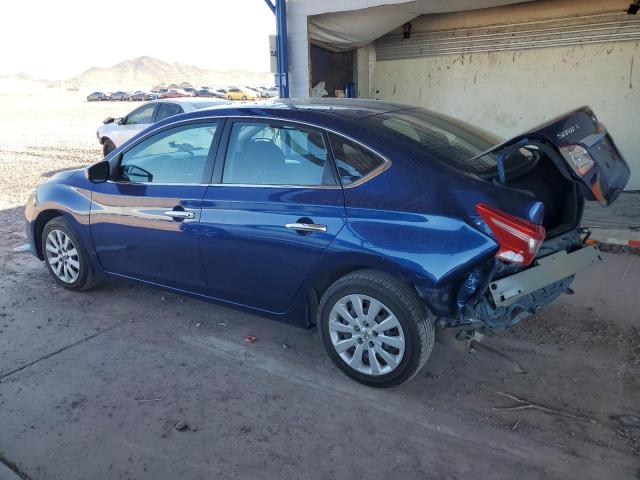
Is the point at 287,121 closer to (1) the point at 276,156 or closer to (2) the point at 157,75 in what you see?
(1) the point at 276,156

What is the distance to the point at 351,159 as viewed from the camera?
3.23 meters

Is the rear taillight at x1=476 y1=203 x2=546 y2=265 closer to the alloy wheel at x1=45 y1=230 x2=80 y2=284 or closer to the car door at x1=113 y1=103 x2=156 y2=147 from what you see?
the alloy wheel at x1=45 y1=230 x2=80 y2=284

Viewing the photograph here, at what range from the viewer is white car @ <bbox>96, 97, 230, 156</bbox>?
10555 mm

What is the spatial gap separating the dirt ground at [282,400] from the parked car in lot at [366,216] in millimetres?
350

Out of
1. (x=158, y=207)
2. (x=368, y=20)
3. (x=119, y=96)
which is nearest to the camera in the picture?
(x=158, y=207)

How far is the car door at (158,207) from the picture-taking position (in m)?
3.81

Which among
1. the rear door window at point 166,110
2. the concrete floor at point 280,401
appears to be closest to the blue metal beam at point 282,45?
the rear door window at point 166,110

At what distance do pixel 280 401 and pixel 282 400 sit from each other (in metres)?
0.02

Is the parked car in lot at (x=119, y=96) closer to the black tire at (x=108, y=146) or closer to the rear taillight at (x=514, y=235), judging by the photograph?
the black tire at (x=108, y=146)

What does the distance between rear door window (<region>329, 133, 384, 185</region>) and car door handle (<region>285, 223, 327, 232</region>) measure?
0.31m

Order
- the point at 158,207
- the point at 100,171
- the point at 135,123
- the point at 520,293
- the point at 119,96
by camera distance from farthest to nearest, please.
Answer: the point at 119,96 → the point at 135,123 → the point at 100,171 → the point at 158,207 → the point at 520,293

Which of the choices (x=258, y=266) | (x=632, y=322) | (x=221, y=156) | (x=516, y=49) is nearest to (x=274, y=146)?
(x=221, y=156)

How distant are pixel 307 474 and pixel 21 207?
7.55m

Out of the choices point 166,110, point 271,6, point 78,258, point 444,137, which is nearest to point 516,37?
point 271,6
